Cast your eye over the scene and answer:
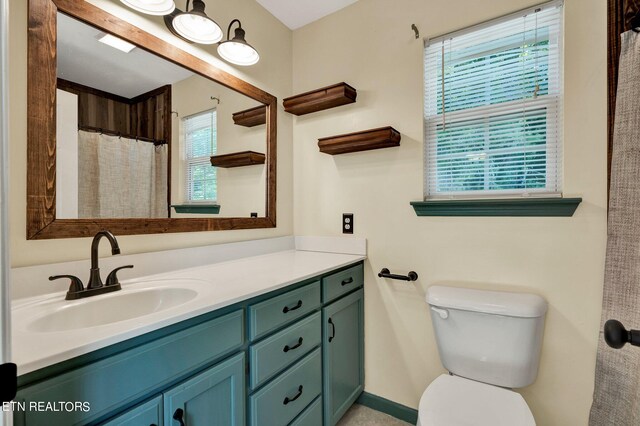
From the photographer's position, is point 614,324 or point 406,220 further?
point 406,220

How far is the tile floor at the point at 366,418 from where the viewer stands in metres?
1.73

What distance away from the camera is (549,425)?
1.40 metres

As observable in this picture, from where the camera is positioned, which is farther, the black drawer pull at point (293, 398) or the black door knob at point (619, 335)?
the black drawer pull at point (293, 398)

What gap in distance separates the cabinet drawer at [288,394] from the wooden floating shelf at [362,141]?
1.16 meters

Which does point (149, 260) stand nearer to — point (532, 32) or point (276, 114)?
point (276, 114)

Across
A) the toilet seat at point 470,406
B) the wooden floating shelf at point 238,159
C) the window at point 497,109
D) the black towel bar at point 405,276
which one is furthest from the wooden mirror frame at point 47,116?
the window at point 497,109

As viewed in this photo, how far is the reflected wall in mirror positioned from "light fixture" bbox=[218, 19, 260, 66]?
17 centimetres

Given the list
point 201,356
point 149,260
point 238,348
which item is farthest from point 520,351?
point 149,260

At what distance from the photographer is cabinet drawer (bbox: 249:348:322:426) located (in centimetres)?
113

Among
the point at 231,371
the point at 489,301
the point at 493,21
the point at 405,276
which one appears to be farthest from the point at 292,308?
the point at 493,21

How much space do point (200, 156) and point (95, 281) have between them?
80 cm

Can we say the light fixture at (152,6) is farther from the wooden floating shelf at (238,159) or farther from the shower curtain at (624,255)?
the shower curtain at (624,255)

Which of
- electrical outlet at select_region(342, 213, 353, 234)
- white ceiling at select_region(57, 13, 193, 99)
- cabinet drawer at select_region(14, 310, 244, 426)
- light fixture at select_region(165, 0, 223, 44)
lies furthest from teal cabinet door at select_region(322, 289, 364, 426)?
light fixture at select_region(165, 0, 223, 44)

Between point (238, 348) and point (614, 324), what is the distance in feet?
3.64
